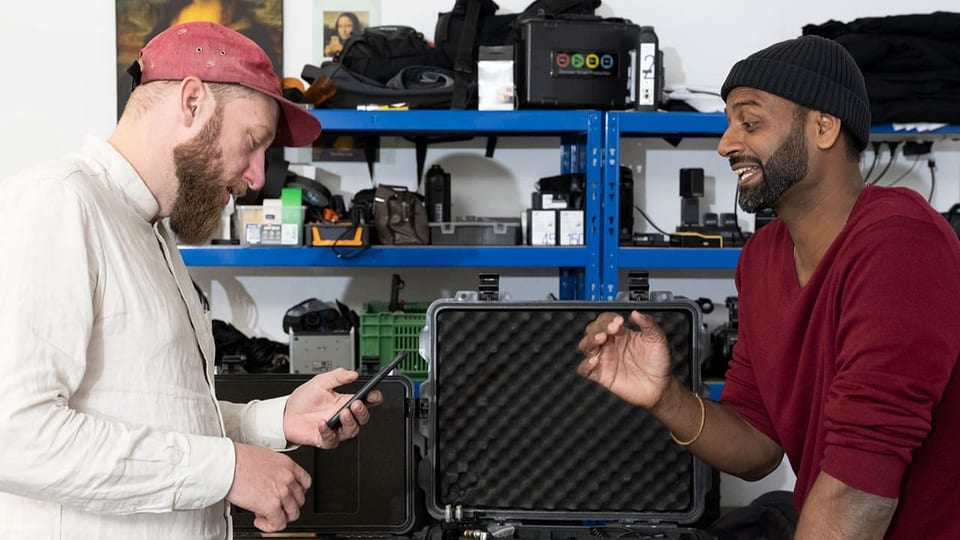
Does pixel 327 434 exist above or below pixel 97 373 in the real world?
below

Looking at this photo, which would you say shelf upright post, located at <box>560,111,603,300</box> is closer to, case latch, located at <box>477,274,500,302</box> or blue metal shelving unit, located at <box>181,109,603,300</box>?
blue metal shelving unit, located at <box>181,109,603,300</box>

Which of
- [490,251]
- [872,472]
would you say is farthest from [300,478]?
[490,251]

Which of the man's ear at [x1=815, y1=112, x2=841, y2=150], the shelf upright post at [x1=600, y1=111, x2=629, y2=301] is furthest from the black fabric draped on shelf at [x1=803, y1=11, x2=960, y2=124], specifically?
the man's ear at [x1=815, y1=112, x2=841, y2=150]

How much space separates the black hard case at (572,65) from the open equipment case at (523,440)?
2.96 ft

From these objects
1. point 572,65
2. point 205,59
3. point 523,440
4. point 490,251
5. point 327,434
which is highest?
point 572,65

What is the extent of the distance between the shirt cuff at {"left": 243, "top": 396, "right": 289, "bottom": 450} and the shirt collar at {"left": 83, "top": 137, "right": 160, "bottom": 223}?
1.26 feet

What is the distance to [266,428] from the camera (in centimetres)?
150

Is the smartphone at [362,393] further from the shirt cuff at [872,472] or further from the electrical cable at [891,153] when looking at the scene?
the electrical cable at [891,153]

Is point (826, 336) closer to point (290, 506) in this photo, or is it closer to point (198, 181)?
point (290, 506)

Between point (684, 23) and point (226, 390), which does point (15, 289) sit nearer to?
point (226, 390)

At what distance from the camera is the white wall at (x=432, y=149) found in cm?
309

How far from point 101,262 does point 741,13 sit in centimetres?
253

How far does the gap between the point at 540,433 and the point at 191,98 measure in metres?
1.03

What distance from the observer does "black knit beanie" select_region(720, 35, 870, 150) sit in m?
1.42
